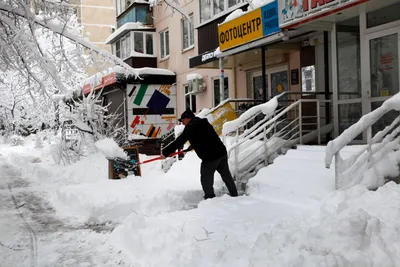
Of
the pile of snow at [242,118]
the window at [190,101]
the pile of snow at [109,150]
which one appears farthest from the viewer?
the window at [190,101]

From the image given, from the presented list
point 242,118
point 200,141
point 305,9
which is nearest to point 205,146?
point 200,141

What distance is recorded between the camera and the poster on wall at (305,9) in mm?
6853

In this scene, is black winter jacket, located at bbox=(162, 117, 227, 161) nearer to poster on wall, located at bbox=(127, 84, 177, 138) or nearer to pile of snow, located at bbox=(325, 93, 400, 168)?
pile of snow, located at bbox=(325, 93, 400, 168)

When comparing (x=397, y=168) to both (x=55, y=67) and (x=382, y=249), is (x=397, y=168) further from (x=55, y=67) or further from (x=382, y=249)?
(x=55, y=67)

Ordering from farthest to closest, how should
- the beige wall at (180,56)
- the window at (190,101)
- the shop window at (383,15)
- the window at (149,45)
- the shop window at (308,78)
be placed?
1. the window at (149,45)
2. the window at (190,101)
3. the beige wall at (180,56)
4. the shop window at (308,78)
5. the shop window at (383,15)

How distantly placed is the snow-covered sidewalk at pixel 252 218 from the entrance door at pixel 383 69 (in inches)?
57.2

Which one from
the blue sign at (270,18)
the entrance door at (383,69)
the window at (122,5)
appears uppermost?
the window at (122,5)

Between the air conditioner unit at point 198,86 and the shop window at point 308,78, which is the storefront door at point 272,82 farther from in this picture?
the air conditioner unit at point 198,86

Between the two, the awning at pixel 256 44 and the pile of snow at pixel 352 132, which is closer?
the pile of snow at pixel 352 132

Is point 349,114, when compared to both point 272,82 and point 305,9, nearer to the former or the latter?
point 305,9

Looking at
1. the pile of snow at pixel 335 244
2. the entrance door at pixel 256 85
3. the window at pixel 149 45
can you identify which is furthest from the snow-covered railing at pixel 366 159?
the window at pixel 149 45

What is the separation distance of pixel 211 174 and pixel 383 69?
3.94m

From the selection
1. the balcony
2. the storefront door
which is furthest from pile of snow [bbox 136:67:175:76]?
the storefront door

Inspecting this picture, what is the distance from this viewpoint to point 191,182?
8156 millimetres
